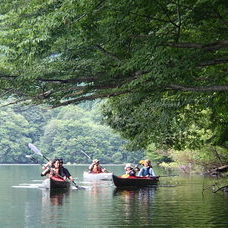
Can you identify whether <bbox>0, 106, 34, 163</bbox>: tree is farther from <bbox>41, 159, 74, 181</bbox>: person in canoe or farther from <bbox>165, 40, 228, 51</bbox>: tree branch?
<bbox>165, 40, 228, 51</bbox>: tree branch

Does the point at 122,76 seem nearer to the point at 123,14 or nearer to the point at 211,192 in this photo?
the point at 123,14

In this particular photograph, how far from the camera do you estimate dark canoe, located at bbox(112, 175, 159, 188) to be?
25.4 metres

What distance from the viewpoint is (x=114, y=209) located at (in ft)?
53.6

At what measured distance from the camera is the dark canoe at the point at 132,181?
25.4m

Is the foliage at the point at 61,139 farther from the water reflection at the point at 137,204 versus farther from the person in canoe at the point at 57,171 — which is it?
the water reflection at the point at 137,204

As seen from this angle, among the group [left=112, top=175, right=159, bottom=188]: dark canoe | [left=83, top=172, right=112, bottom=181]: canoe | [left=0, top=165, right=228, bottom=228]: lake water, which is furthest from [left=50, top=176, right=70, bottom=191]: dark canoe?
[left=83, top=172, right=112, bottom=181]: canoe

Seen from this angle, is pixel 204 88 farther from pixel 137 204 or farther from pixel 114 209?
pixel 137 204

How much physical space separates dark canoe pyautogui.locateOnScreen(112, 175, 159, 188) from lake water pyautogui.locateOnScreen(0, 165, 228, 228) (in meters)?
2.30

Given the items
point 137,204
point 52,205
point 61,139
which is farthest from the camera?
point 61,139

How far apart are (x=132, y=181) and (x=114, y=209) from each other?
9.52 metres

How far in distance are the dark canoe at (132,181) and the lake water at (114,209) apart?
230cm

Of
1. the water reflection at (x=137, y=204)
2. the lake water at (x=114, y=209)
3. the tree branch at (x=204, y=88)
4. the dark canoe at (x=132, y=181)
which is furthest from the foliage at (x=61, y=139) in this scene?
the tree branch at (x=204, y=88)

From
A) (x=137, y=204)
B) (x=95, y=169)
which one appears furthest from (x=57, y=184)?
(x=95, y=169)

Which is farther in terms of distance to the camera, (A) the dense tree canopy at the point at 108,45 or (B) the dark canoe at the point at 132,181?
(B) the dark canoe at the point at 132,181
